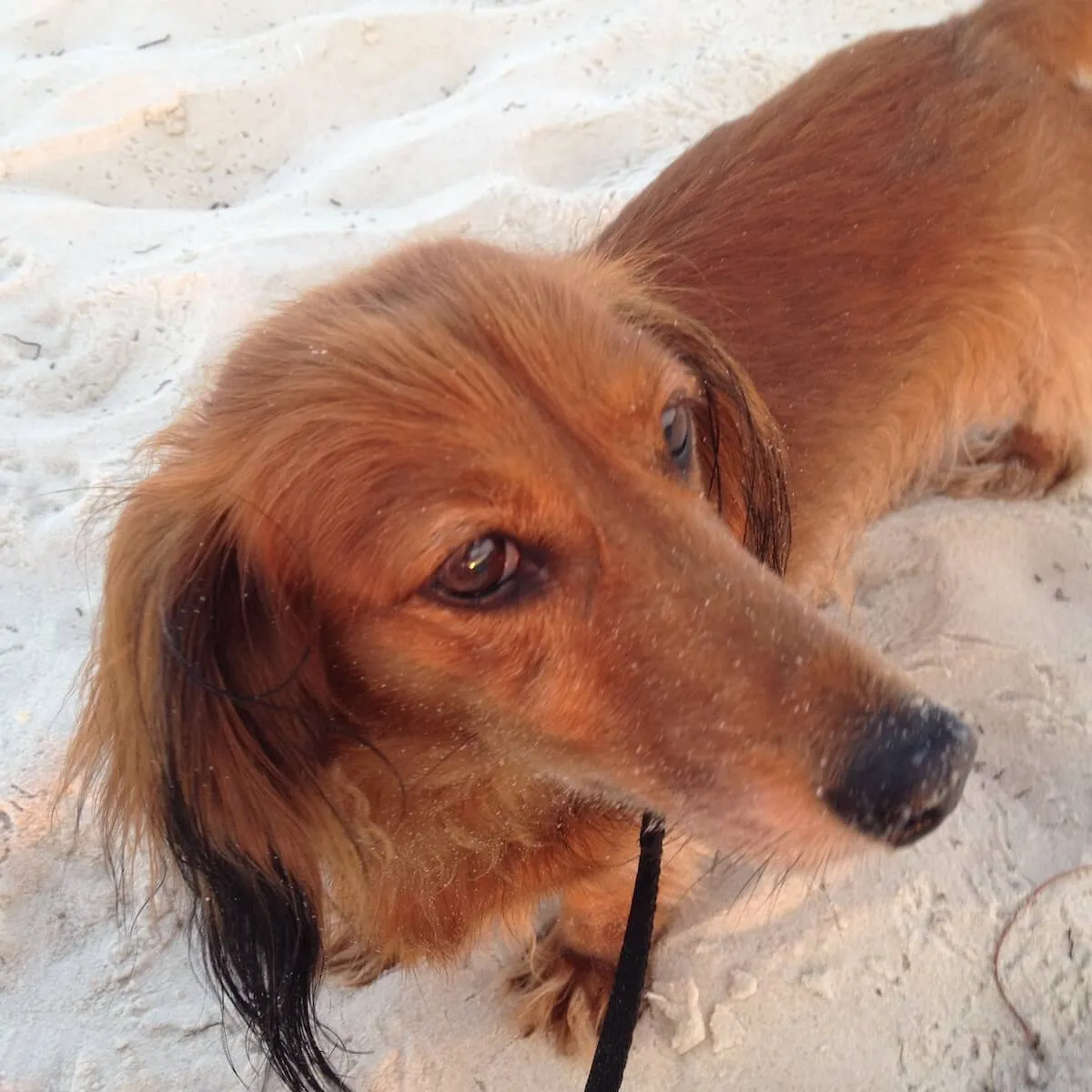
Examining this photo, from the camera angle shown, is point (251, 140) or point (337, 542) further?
point (251, 140)

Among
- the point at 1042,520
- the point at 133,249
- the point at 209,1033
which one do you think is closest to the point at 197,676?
the point at 209,1033

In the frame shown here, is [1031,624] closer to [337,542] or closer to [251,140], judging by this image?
[337,542]

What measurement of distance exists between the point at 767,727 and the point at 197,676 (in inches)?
27.7

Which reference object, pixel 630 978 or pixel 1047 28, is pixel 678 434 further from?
pixel 1047 28

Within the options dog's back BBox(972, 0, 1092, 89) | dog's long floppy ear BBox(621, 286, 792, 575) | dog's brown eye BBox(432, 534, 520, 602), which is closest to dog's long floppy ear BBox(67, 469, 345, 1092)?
dog's brown eye BBox(432, 534, 520, 602)

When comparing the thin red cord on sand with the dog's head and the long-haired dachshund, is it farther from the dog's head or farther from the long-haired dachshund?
the dog's head

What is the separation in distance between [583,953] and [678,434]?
1.15 meters

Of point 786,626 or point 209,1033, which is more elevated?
point 786,626

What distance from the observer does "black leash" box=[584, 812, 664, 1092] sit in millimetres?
1376

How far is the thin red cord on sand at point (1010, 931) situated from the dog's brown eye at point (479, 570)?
1.34m

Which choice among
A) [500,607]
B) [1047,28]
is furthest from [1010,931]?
[1047,28]

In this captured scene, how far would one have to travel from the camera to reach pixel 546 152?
329cm

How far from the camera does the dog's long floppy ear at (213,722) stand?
1.28 metres

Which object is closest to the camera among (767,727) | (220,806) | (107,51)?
(767,727)
